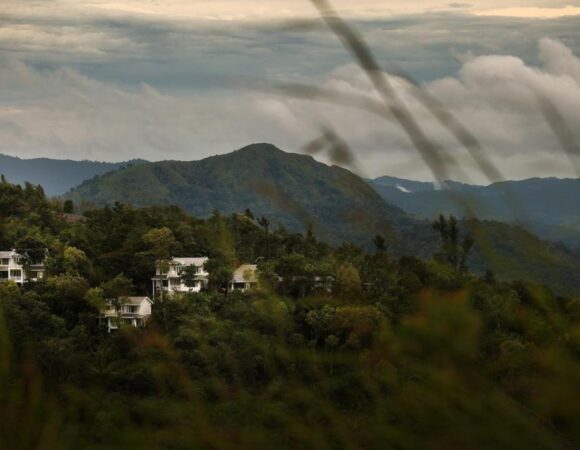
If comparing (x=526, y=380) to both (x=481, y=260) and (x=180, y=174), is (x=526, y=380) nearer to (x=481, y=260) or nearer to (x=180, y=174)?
(x=481, y=260)

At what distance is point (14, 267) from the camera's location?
31.2m

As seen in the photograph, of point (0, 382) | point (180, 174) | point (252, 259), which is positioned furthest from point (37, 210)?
point (180, 174)

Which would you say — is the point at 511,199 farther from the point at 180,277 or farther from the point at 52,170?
the point at 52,170

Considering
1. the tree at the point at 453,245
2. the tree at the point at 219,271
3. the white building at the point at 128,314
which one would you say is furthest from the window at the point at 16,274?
the tree at the point at 453,245

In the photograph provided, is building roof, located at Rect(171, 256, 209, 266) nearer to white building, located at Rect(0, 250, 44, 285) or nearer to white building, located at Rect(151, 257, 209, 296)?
white building, located at Rect(151, 257, 209, 296)

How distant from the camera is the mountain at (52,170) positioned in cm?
11988

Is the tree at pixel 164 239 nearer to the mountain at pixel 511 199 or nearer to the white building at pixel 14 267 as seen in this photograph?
the white building at pixel 14 267

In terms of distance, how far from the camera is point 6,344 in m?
1.23

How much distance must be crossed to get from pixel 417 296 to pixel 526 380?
0.16m

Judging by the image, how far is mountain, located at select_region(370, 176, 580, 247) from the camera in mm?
1061

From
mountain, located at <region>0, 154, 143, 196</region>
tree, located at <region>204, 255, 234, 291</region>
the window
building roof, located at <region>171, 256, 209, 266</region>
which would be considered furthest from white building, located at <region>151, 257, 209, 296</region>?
mountain, located at <region>0, 154, 143, 196</region>

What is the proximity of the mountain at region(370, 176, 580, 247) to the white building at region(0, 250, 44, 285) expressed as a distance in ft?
97.0

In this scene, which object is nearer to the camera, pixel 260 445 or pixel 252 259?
pixel 260 445

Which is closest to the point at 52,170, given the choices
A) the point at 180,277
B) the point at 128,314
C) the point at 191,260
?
the point at 191,260
